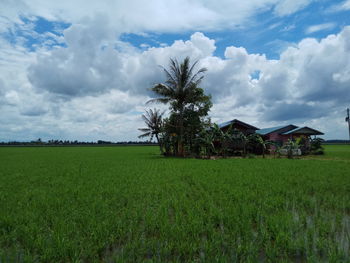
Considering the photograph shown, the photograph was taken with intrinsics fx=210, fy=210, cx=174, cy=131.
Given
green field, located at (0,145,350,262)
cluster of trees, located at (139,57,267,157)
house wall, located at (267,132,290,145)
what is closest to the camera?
green field, located at (0,145,350,262)

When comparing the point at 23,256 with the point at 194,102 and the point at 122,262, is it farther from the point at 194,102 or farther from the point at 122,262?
the point at 194,102

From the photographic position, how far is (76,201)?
14.6 feet

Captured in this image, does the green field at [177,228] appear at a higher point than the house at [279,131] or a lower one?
lower

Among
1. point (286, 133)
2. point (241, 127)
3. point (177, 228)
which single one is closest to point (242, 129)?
point (241, 127)

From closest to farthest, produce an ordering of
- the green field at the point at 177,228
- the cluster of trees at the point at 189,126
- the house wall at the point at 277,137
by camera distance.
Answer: the green field at the point at 177,228, the cluster of trees at the point at 189,126, the house wall at the point at 277,137

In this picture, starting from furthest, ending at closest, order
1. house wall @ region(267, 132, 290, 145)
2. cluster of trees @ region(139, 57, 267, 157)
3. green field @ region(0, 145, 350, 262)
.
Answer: house wall @ region(267, 132, 290, 145), cluster of trees @ region(139, 57, 267, 157), green field @ region(0, 145, 350, 262)

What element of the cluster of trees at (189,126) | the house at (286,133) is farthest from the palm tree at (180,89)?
the house at (286,133)

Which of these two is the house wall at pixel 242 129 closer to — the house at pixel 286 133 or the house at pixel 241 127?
the house at pixel 241 127

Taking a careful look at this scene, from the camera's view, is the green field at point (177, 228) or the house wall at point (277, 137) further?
the house wall at point (277, 137)

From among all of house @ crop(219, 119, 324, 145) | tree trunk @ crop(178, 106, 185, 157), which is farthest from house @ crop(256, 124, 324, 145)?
tree trunk @ crop(178, 106, 185, 157)

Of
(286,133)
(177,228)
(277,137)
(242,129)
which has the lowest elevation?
(177,228)

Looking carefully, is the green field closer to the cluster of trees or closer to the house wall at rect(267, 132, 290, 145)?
the cluster of trees

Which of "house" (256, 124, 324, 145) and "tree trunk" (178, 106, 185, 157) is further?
"house" (256, 124, 324, 145)

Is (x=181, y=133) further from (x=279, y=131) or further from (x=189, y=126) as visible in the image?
(x=279, y=131)
